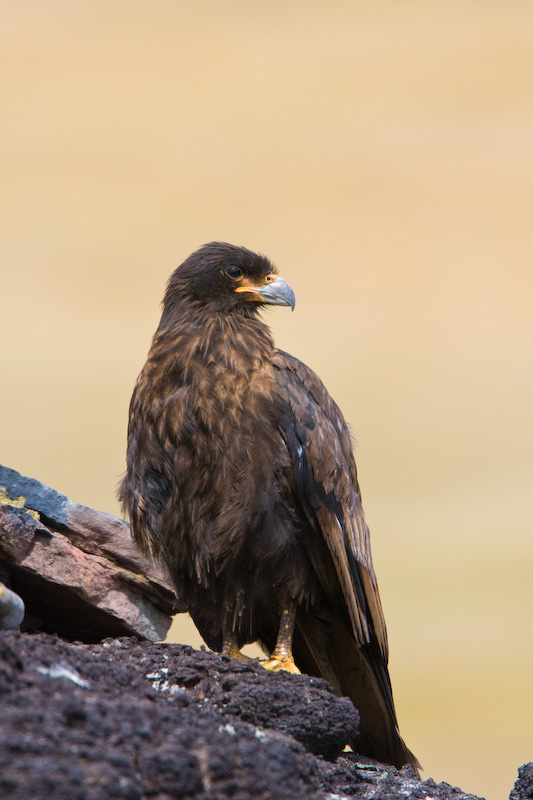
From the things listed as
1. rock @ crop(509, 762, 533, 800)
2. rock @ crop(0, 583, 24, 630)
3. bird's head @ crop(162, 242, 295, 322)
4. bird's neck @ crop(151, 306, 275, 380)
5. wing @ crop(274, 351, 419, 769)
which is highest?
bird's head @ crop(162, 242, 295, 322)

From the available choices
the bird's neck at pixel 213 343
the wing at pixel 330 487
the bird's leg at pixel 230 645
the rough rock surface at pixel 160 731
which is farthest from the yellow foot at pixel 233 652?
the bird's neck at pixel 213 343

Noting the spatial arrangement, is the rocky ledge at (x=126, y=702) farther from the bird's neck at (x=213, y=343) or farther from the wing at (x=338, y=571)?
the bird's neck at (x=213, y=343)

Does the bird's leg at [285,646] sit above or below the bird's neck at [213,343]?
below

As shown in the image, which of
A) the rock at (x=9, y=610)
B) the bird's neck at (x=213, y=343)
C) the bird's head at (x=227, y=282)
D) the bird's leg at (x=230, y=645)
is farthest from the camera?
the bird's head at (x=227, y=282)

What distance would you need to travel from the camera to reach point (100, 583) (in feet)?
15.7

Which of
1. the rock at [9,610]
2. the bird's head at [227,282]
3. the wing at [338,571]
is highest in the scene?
the bird's head at [227,282]

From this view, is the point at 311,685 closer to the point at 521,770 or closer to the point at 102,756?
the point at 521,770

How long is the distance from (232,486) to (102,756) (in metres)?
2.15

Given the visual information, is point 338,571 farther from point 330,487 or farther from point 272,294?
point 272,294

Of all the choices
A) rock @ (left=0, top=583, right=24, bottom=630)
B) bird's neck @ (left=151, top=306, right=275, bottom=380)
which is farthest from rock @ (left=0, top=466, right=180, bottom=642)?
bird's neck @ (left=151, top=306, right=275, bottom=380)

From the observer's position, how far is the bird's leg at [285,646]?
448 cm

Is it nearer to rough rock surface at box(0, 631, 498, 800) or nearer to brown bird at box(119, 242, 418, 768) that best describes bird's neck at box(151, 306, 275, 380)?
brown bird at box(119, 242, 418, 768)

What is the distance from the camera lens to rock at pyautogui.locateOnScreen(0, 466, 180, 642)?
4512mm

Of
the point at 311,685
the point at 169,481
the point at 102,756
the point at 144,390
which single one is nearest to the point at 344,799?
the point at 311,685
